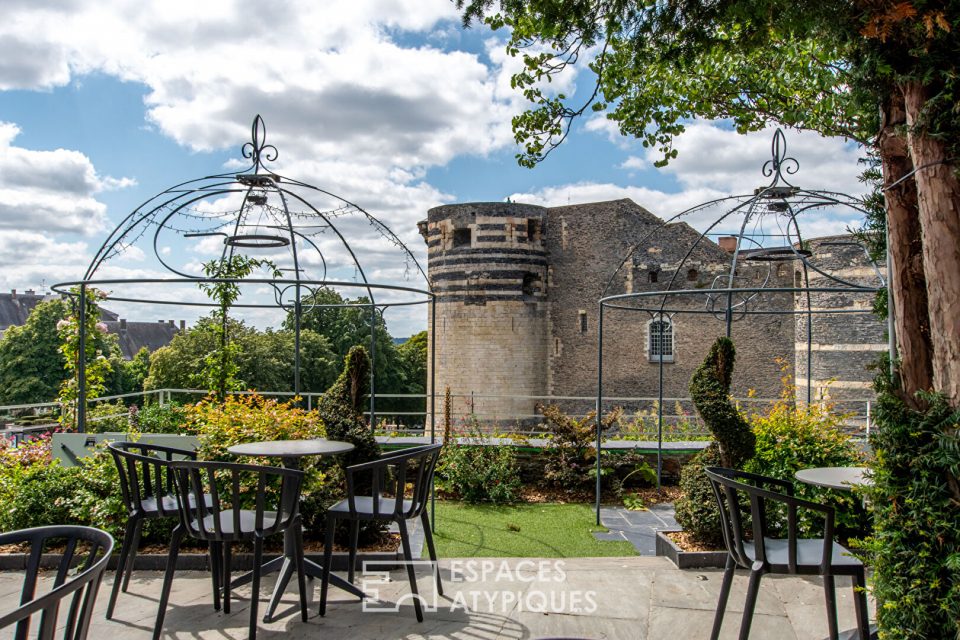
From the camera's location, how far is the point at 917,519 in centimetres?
243

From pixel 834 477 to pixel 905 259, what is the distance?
1328mm

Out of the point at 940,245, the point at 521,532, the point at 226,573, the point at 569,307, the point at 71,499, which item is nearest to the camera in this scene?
the point at 940,245

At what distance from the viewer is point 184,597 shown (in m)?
3.97

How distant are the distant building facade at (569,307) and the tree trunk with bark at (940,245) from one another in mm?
14079

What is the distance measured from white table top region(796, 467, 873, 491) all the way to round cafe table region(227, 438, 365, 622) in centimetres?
239

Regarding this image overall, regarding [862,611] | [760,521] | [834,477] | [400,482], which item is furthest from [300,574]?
[834,477]

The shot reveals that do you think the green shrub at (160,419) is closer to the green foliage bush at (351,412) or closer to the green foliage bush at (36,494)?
the green foliage bush at (36,494)

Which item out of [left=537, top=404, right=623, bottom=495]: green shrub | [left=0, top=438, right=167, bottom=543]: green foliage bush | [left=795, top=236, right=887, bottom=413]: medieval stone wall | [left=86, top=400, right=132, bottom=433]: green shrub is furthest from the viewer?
[left=795, top=236, right=887, bottom=413]: medieval stone wall

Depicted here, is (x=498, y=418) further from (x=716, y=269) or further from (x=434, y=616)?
(x=434, y=616)

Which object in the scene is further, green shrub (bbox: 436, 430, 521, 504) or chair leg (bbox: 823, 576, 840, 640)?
green shrub (bbox: 436, 430, 521, 504)

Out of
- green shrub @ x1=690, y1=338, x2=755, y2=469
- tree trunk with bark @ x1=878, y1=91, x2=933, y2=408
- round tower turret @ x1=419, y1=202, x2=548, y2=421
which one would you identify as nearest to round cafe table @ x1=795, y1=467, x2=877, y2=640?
tree trunk with bark @ x1=878, y1=91, x2=933, y2=408

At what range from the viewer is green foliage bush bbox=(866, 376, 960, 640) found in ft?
7.75

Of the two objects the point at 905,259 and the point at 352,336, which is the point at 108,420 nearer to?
the point at 905,259

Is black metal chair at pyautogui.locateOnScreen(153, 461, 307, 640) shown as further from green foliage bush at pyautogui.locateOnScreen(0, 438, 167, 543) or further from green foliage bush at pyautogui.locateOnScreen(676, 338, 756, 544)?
green foliage bush at pyautogui.locateOnScreen(676, 338, 756, 544)
